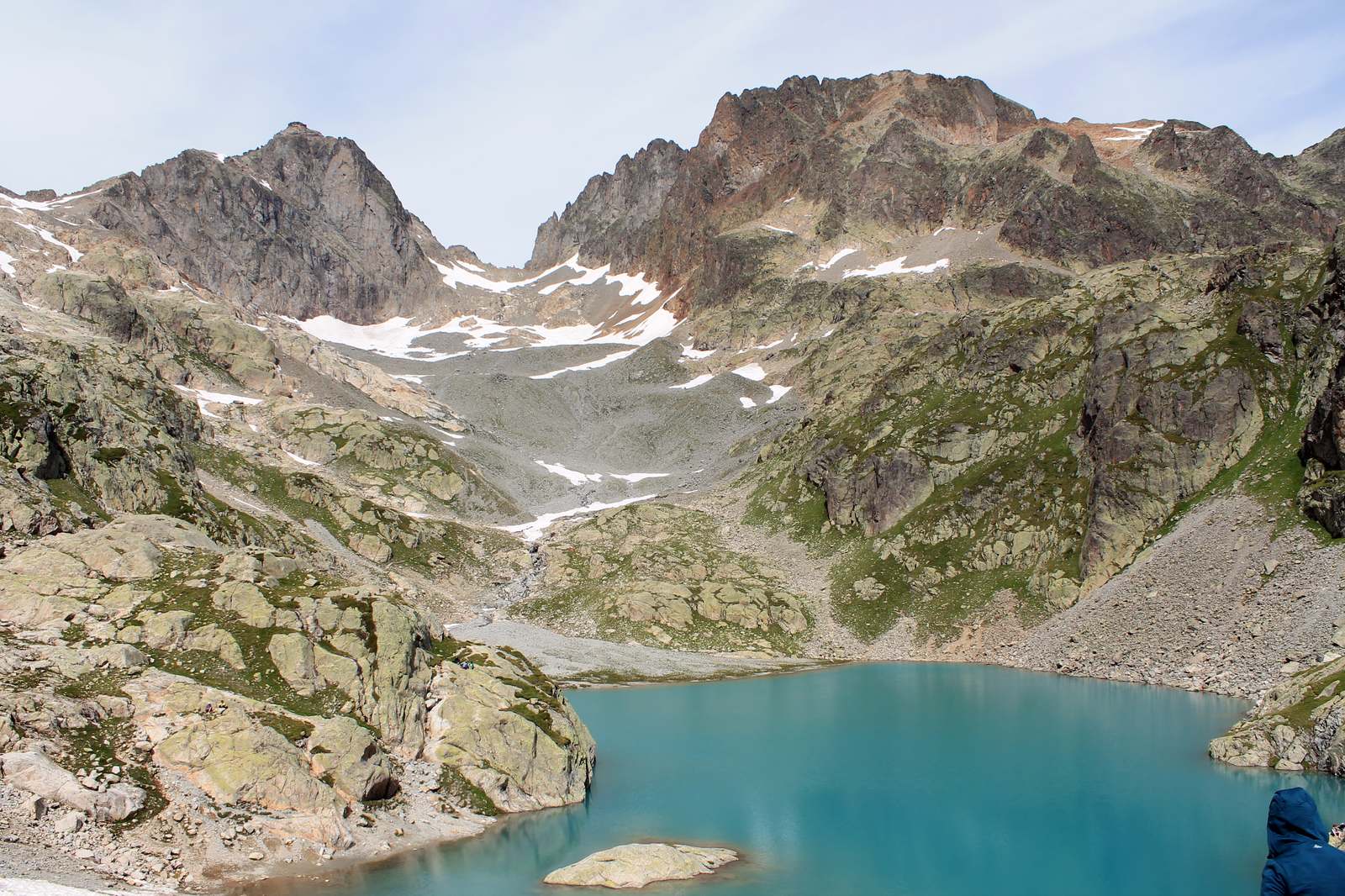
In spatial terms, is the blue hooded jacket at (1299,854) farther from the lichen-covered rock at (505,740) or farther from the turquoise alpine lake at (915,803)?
the lichen-covered rock at (505,740)

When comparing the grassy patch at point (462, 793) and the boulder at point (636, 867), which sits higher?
the grassy patch at point (462, 793)

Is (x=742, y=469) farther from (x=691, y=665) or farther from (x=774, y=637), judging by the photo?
(x=691, y=665)

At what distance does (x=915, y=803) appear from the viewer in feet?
132

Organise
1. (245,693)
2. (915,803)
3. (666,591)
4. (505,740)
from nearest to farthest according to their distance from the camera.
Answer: (245,693)
(505,740)
(915,803)
(666,591)

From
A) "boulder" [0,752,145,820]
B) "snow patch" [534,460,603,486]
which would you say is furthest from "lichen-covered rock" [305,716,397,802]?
"snow patch" [534,460,603,486]

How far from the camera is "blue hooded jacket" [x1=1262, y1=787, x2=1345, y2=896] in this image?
24.5 ft

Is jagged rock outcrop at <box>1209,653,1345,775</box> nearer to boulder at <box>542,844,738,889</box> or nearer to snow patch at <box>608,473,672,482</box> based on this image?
boulder at <box>542,844,738,889</box>

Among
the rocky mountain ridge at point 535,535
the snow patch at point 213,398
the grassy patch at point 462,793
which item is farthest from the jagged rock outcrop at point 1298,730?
the snow patch at point 213,398

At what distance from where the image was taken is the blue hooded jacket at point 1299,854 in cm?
748

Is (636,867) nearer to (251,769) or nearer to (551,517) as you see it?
(251,769)

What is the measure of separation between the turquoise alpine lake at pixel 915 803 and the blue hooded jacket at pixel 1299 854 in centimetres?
2448

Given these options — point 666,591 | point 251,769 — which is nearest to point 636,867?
point 251,769

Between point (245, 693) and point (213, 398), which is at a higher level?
point (213, 398)

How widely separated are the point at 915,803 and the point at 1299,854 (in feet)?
116
